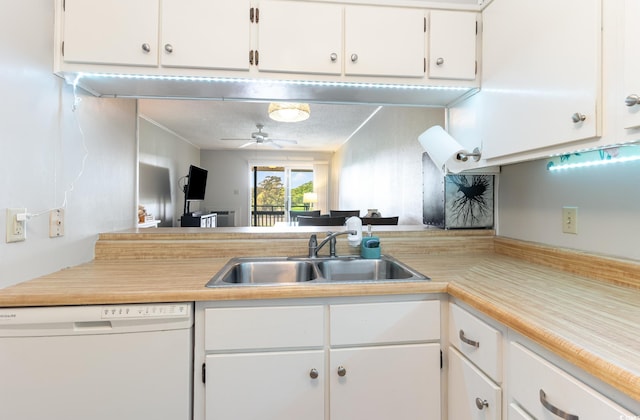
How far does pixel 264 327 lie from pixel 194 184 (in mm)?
4947

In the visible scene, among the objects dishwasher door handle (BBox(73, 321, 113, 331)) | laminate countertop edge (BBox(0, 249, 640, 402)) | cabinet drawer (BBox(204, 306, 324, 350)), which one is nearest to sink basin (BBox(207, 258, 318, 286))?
laminate countertop edge (BBox(0, 249, 640, 402))

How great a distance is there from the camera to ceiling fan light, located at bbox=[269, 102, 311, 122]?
11.3 feet

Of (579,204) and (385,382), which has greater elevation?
(579,204)

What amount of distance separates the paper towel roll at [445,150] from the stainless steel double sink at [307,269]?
54cm

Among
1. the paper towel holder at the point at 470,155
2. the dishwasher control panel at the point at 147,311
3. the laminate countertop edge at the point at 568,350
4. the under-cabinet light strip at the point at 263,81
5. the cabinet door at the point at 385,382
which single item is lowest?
the cabinet door at the point at 385,382

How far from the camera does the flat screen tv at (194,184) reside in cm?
524

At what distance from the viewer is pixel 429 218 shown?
74.7 inches

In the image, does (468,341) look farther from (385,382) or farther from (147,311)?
(147,311)

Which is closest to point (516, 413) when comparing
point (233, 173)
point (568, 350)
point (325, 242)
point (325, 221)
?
point (568, 350)

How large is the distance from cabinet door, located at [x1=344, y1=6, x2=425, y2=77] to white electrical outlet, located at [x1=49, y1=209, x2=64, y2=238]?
4.37 ft

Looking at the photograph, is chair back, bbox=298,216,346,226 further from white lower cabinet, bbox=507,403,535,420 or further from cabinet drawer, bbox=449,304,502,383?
white lower cabinet, bbox=507,403,535,420

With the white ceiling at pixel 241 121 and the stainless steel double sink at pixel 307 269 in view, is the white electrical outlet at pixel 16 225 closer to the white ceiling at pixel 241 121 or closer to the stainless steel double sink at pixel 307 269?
the stainless steel double sink at pixel 307 269

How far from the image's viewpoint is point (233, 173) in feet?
24.5

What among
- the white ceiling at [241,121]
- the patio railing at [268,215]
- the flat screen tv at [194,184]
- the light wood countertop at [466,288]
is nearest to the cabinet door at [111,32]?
the light wood countertop at [466,288]
